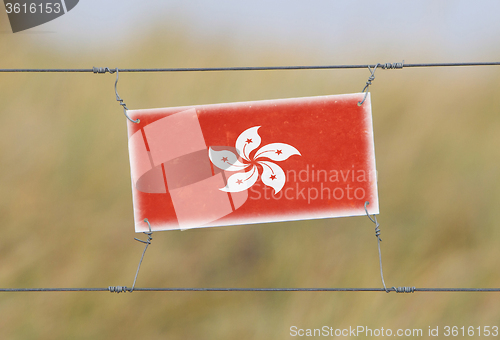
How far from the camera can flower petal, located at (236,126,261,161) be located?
1.88 m

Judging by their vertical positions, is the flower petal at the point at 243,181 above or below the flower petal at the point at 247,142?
below

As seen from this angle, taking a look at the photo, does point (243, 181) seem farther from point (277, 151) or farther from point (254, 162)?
point (277, 151)

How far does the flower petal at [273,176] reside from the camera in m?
1.89

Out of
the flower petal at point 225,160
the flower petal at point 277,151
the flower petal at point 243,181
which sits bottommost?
the flower petal at point 243,181

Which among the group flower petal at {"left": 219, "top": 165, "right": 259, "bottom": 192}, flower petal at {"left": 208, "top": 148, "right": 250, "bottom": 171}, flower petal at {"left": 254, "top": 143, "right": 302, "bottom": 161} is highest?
flower petal at {"left": 254, "top": 143, "right": 302, "bottom": 161}

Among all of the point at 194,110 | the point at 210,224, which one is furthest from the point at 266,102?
the point at 210,224

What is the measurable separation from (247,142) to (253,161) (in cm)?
9

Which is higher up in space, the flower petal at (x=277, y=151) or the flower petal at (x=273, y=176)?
the flower petal at (x=277, y=151)

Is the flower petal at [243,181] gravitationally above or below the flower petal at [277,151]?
below

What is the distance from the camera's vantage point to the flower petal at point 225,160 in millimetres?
1893

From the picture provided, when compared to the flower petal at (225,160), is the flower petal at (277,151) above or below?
above

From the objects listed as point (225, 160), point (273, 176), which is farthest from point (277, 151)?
point (225, 160)

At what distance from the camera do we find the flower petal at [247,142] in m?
1.88

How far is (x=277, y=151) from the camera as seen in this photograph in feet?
6.21
